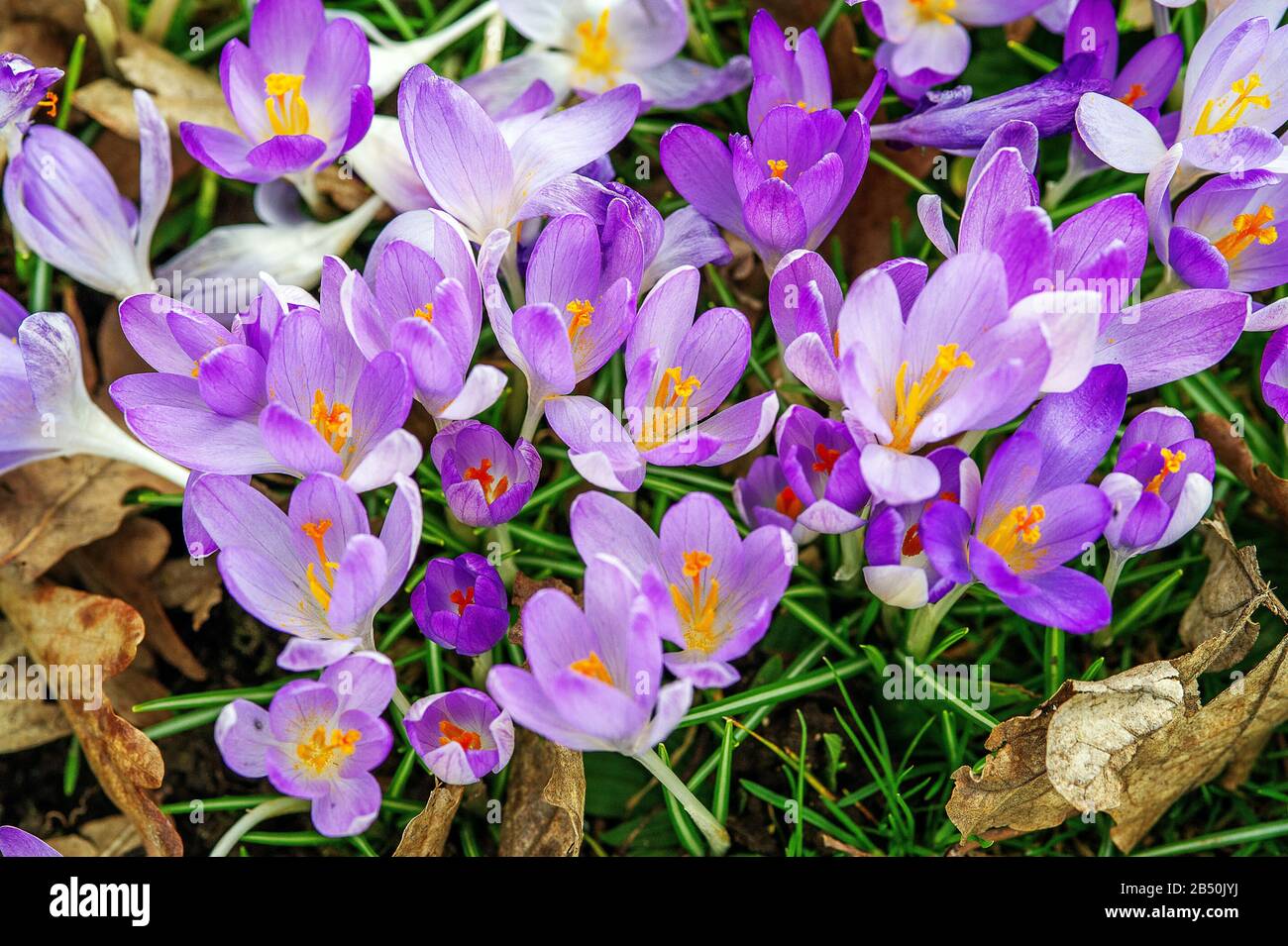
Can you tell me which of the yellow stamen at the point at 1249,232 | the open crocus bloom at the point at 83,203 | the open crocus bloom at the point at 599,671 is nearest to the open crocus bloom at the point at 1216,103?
the yellow stamen at the point at 1249,232

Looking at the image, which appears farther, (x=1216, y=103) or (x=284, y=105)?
(x=284, y=105)

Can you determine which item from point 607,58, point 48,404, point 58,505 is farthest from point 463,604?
point 607,58

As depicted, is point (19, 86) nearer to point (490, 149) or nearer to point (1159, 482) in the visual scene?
point (490, 149)

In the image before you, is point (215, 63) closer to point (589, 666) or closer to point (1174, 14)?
point (589, 666)

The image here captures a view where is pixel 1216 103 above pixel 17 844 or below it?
above

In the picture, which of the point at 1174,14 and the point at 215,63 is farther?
the point at 215,63
